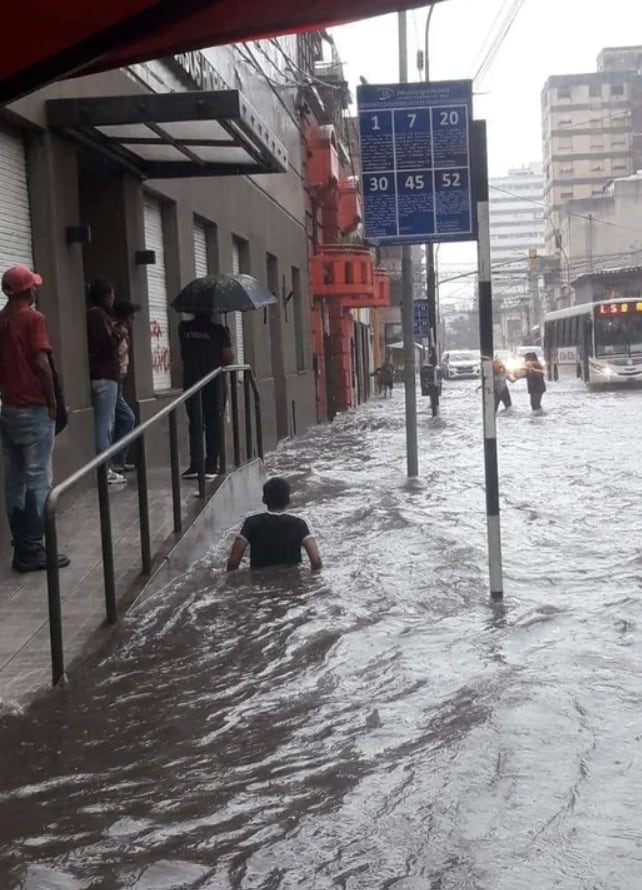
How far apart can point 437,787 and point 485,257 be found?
3399 millimetres

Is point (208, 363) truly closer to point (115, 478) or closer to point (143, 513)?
point (115, 478)

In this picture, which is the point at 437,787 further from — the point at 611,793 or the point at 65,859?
the point at 65,859

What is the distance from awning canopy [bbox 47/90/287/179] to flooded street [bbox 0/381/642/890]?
11.4ft

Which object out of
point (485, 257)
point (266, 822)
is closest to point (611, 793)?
point (266, 822)

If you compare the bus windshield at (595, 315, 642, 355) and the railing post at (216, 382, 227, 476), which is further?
the bus windshield at (595, 315, 642, 355)

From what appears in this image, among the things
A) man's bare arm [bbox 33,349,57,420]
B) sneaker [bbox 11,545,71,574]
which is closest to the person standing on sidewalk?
sneaker [bbox 11,545,71,574]

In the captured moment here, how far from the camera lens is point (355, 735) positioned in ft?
16.3

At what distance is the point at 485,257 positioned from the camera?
677 centimetres

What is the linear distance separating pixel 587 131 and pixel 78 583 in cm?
12190

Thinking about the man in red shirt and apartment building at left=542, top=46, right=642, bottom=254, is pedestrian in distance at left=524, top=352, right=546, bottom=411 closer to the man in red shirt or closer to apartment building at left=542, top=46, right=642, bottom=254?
the man in red shirt

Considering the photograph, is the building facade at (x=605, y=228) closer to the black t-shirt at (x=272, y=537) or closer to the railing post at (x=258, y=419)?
Answer: the railing post at (x=258, y=419)

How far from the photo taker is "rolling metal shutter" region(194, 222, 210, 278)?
15.6m

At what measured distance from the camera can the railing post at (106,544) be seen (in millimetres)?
6445

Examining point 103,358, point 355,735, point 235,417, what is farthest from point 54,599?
point 235,417
